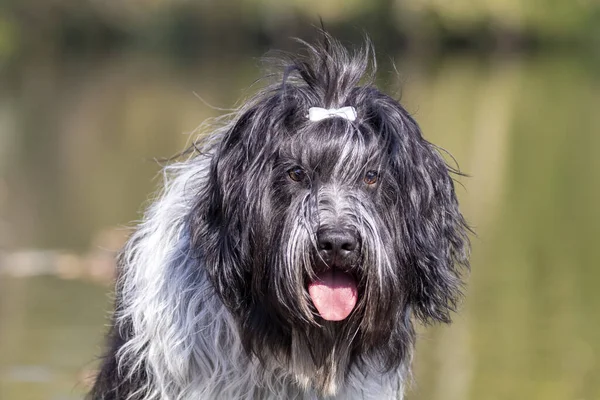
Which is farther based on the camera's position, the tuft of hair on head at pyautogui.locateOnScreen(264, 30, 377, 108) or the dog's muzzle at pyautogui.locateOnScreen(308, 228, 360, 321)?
the tuft of hair on head at pyautogui.locateOnScreen(264, 30, 377, 108)

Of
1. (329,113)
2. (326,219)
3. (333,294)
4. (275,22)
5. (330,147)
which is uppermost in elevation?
(275,22)

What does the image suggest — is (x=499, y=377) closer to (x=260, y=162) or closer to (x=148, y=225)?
(x=148, y=225)

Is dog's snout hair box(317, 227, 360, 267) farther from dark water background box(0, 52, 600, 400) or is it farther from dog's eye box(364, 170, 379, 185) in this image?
dark water background box(0, 52, 600, 400)

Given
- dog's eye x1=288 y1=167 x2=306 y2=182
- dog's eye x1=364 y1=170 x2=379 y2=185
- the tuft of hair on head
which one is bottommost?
dog's eye x1=288 y1=167 x2=306 y2=182

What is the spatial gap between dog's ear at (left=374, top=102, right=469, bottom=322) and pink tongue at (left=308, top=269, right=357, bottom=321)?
206mm

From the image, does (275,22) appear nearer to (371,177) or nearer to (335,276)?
(371,177)

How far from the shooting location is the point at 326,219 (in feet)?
11.4

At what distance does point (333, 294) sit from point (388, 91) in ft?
5.04

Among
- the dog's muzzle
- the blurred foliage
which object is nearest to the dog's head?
the dog's muzzle

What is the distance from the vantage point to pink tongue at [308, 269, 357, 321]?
360 cm

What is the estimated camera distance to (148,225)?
14.5ft

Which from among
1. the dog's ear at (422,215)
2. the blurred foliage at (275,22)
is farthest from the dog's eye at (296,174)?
the blurred foliage at (275,22)

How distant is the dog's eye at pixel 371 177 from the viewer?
3.69 metres

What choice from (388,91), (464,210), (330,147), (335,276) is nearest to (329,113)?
(330,147)
